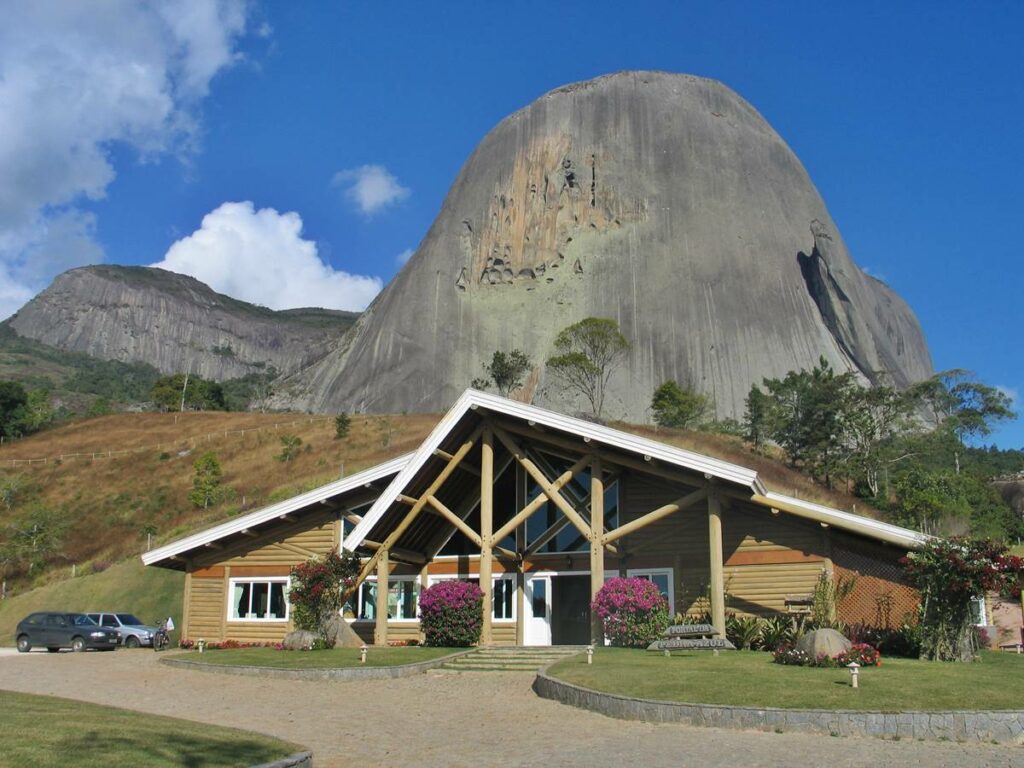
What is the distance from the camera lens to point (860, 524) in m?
20.9

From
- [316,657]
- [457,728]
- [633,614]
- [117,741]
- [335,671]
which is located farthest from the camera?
[633,614]

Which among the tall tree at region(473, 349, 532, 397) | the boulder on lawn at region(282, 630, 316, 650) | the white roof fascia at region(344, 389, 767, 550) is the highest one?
the tall tree at region(473, 349, 532, 397)

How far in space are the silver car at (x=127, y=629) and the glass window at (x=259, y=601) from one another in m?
2.96

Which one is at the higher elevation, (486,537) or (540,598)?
(486,537)

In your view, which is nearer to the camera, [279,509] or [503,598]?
[503,598]

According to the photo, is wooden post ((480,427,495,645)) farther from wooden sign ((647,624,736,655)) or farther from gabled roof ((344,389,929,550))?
wooden sign ((647,624,736,655))

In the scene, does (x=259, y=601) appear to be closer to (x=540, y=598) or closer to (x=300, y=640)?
(x=300, y=640)

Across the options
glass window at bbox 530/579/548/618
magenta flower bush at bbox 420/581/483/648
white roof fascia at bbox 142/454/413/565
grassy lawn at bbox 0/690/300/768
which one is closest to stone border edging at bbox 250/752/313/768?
grassy lawn at bbox 0/690/300/768

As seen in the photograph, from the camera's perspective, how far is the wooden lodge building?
21.5 meters

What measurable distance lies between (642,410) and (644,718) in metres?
86.0

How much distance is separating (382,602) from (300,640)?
289cm

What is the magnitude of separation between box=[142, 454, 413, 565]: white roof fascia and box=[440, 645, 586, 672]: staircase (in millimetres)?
6769

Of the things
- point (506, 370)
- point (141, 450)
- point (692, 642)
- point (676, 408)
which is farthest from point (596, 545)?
point (506, 370)

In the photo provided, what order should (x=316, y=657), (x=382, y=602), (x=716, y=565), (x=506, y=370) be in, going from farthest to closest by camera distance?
(x=506, y=370), (x=382, y=602), (x=716, y=565), (x=316, y=657)
